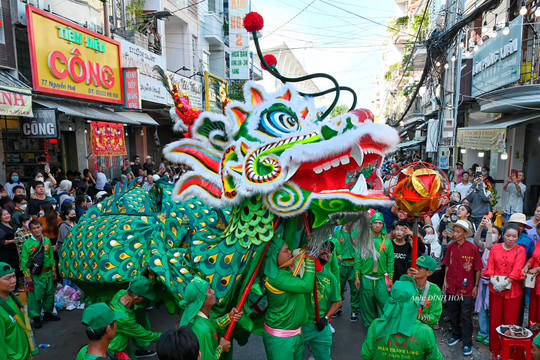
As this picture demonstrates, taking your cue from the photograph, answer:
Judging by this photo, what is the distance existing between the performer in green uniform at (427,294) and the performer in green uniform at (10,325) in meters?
3.03

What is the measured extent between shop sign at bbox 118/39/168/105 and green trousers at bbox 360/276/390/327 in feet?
31.7

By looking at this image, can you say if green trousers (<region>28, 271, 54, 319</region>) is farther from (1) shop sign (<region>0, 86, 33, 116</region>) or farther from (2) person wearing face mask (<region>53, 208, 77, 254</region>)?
(1) shop sign (<region>0, 86, 33, 116</region>)

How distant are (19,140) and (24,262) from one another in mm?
6236

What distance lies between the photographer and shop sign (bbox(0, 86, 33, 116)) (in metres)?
6.58

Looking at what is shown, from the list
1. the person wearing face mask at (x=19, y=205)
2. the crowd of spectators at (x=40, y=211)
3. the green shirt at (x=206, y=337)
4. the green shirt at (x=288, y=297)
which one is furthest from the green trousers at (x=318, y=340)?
the person wearing face mask at (x=19, y=205)

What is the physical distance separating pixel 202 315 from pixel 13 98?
6.56 metres

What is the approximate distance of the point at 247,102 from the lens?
277 centimetres

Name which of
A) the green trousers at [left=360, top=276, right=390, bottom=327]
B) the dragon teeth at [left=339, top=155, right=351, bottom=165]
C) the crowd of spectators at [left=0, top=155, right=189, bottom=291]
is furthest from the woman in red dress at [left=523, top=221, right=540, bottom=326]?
the crowd of spectators at [left=0, top=155, right=189, bottom=291]

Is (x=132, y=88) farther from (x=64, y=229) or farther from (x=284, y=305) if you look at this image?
(x=284, y=305)

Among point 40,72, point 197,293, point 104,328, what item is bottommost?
point 104,328

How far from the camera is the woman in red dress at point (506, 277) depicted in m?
3.80

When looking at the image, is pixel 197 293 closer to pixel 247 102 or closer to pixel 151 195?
pixel 247 102

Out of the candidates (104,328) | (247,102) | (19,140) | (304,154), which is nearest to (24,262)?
(104,328)

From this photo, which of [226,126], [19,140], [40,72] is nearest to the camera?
[226,126]
